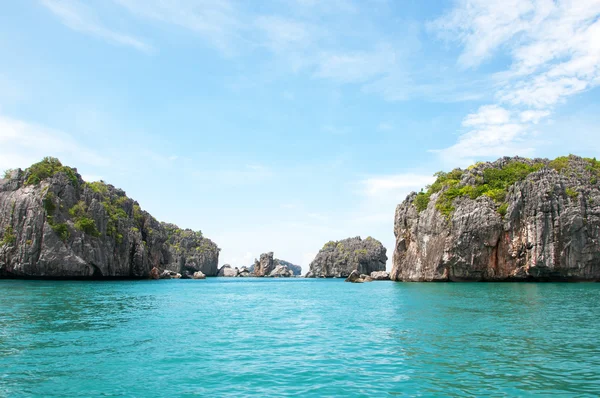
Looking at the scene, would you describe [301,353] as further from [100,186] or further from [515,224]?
[100,186]

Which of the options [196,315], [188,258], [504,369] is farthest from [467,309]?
[188,258]

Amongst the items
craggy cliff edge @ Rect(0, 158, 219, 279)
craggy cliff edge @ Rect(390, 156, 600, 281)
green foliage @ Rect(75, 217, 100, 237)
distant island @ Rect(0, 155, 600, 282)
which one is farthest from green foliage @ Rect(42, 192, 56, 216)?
craggy cliff edge @ Rect(390, 156, 600, 281)

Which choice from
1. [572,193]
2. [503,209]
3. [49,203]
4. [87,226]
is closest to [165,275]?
[87,226]

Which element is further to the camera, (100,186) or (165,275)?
(165,275)

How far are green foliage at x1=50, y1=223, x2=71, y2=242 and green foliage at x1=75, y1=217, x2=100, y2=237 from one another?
10.6ft

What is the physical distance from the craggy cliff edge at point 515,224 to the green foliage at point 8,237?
80.6 meters

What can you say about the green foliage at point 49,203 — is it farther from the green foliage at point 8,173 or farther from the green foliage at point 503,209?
the green foliage at point 503,209

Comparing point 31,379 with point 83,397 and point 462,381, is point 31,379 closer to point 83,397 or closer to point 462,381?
point 83,397

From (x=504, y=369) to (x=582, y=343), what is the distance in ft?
25.1

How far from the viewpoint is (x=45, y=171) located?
86.9 m

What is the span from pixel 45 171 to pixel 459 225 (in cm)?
8376

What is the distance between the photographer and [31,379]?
50.3 ft

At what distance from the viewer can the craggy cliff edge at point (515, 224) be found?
237ft

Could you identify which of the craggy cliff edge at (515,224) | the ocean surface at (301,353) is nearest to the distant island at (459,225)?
the craggy cliff edge at (515,224)
